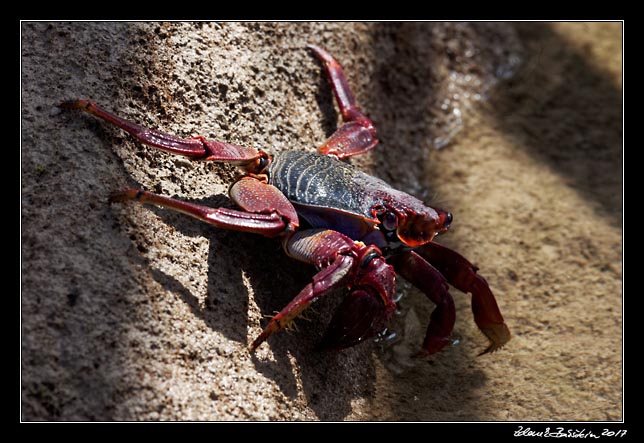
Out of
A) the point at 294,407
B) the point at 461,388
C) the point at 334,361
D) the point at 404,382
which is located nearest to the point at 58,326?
the point at 294,407

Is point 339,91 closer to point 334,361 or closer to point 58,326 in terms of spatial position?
point 334,361

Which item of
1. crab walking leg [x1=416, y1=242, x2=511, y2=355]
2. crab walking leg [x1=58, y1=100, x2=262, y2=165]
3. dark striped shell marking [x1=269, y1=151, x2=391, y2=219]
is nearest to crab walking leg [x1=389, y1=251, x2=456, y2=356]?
crab walking leg [x1=416, y1=242, x2=511, y2=355]

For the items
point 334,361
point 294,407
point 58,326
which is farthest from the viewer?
point 334,361

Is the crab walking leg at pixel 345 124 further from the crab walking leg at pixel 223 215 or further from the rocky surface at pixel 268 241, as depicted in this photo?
the crab walking leg at pixel 223 215

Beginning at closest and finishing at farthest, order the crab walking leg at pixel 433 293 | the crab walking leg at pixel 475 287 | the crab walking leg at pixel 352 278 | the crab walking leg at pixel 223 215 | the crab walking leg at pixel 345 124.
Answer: the crab walking leg at pixel 223 215
the crab walking leg at pixel 352 278
the crab walking leg at pixel 433 293
the crab walking leg at pixel 475 287
the crab walking leg at pixel 345 124

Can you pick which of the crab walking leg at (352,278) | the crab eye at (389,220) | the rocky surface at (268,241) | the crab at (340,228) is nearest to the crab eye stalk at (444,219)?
the crab at (340,228)

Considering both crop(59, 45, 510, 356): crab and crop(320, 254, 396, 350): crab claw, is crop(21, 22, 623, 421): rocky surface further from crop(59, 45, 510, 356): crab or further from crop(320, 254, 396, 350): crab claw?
crop(320, 254, 396, 350): crab claw

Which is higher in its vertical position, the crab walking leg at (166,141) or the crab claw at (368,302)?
the crab walking leg at (166,141)
